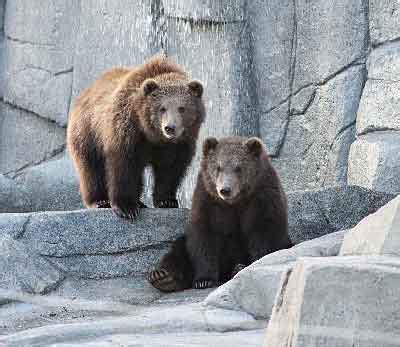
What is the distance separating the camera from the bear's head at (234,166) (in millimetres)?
7773

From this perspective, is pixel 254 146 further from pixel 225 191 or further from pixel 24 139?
pixel 24 139

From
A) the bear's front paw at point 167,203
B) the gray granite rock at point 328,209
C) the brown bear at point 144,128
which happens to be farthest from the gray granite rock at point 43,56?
the gray granite rock at point 328,209

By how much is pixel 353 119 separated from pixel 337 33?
3.04ft

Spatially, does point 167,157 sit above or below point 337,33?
below

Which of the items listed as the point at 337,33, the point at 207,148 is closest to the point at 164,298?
the point at 207,148

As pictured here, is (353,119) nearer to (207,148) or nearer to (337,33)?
(337,33)

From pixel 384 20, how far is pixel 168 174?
3.13 meters

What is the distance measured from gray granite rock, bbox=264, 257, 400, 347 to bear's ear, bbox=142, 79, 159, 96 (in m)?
4.55

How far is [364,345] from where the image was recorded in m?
4.11

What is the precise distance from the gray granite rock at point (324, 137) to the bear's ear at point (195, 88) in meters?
2.68

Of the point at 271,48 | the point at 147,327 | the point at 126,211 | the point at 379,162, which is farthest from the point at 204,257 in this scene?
the point at 271,48

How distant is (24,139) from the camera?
13.7m

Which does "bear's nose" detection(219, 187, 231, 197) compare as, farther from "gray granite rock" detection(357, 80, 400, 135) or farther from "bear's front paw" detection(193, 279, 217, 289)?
"gray granite rock" detection(357, 80, 400, 135)

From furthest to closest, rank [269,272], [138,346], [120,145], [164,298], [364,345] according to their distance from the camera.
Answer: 1. [120,145]
2. [164,298]
3. [269,272]
4. [138,346]
5. [364,345]
